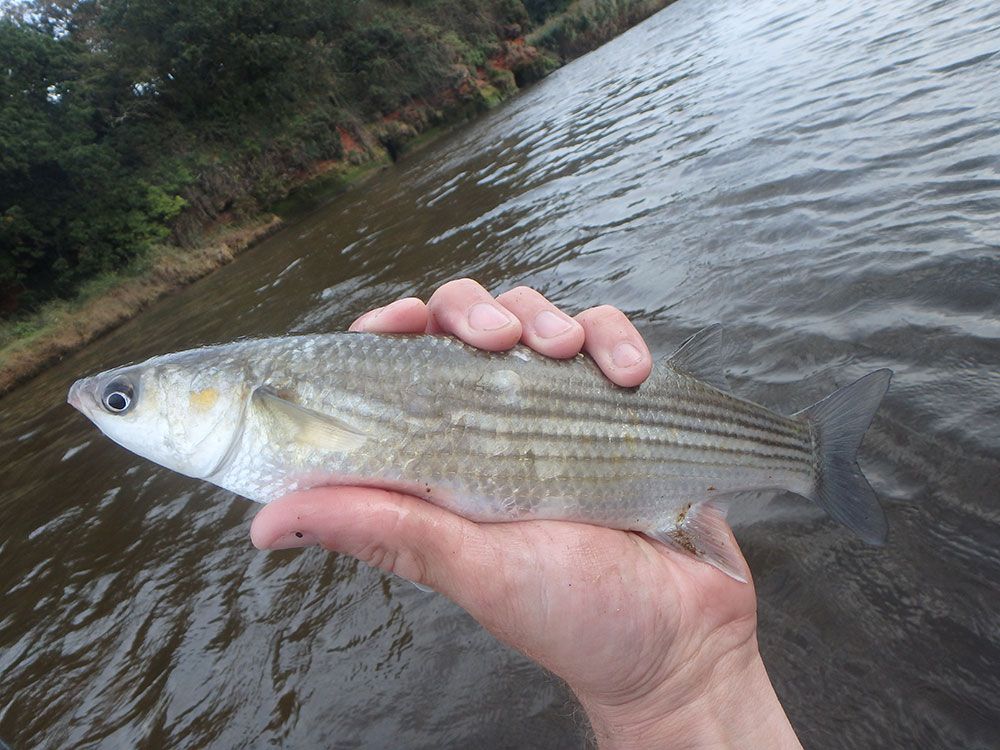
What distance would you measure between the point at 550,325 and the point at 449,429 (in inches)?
27.1

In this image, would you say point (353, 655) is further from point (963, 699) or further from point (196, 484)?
point (196, 484)

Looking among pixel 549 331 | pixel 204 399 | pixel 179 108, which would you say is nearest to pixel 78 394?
pixel 204 399

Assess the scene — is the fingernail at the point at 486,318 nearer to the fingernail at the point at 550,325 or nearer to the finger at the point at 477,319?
the finger at the point at 477,319

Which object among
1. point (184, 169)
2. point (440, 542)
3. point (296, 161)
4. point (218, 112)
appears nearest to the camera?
point (440, 542)

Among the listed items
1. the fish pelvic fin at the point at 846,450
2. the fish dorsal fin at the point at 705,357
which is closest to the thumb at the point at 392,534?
the fish dorsal fin at the point at 705,357

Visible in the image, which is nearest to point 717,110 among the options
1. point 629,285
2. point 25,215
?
point 629,285

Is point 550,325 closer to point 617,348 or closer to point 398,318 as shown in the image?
point 617,348

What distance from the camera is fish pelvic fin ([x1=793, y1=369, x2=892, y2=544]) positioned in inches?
109

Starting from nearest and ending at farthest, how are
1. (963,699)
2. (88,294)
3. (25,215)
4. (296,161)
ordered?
1. (963,699)
2. (88,294)
3. (25,215)
4. (296,161)

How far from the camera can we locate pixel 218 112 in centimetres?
3706

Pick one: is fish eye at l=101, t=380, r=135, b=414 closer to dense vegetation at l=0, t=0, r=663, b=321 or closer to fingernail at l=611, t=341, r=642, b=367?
fingernail at l=611, t=341, r=642, b=367

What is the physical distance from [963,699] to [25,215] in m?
36.4

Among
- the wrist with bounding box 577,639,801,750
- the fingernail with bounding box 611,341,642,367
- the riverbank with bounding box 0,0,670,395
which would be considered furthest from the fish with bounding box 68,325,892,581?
the riverbank with bounding box 0,0,670,395

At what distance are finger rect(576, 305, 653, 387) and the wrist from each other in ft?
4.00
